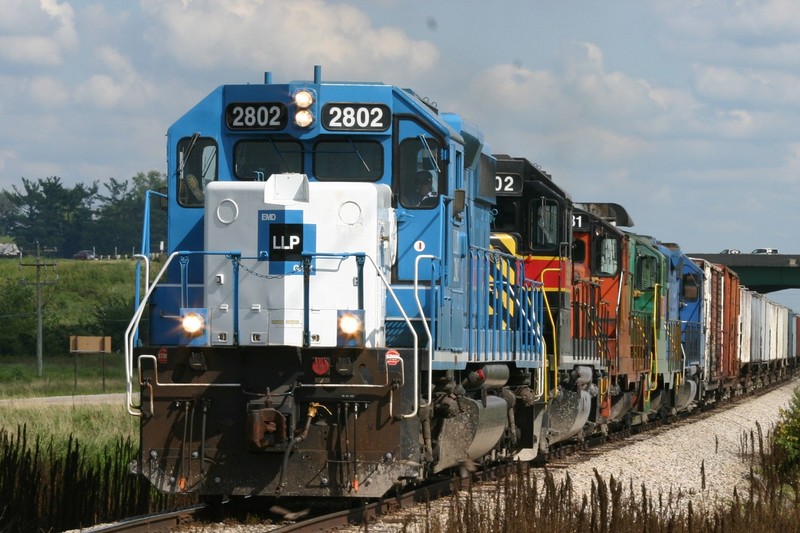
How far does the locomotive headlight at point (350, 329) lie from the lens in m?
9.51

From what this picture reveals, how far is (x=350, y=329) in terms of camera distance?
31.2 feet

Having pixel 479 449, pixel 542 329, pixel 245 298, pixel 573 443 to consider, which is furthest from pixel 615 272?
pixel 245 298

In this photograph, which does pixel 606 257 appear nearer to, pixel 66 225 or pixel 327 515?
pixel 327 515

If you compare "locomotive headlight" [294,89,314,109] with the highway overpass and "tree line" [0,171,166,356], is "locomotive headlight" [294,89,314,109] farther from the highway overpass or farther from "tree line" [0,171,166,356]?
the highway overpass

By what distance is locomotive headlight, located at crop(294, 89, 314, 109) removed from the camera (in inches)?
408

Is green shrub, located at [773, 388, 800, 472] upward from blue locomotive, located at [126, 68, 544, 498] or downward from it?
downward

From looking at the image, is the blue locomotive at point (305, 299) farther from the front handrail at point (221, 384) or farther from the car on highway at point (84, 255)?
the car on highway at point (84, 255)

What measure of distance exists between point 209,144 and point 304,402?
97.6 inches

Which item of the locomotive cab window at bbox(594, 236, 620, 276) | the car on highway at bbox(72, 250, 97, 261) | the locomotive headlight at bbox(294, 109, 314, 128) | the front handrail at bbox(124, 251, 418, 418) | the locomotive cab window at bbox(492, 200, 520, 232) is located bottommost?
the front handrail at bbox(124, 251, 418, 418)

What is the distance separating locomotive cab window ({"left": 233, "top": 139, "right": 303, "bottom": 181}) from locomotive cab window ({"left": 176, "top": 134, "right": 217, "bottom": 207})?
0.21m

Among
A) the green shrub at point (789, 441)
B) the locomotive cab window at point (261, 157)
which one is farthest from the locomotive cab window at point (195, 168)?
the green shrub at point (789, 441)

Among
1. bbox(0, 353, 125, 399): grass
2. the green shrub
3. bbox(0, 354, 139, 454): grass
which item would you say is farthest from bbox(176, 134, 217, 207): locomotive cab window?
bbox(0, 353, 125, 399): grass

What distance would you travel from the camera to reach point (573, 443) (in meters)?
18.5

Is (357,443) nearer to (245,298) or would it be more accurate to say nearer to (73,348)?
(245,298)
